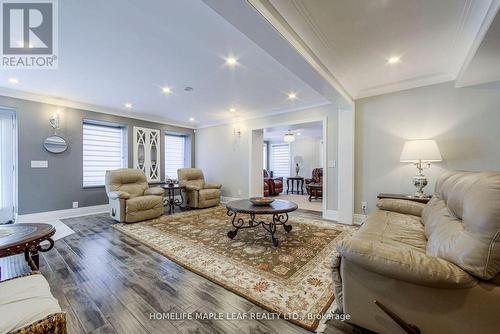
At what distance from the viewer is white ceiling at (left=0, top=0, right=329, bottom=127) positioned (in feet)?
6.49

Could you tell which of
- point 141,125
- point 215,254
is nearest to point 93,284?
point 215,254

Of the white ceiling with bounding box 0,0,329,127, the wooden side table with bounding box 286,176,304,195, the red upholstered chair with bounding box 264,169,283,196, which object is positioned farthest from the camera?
the wooden side table with bounding box 286,176,304,195

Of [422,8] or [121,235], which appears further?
[121,235]

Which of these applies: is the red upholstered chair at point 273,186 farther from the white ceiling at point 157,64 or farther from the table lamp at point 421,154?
the table lamp at point 421,154

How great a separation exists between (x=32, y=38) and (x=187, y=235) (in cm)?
306

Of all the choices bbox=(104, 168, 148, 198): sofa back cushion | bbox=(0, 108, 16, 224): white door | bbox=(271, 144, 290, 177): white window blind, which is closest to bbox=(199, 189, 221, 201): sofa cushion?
bbox=(104, 168, 148, 198): sofa back cushion

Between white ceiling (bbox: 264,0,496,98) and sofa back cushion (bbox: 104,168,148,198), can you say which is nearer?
white ceiling (bbox: 264,0,496,98)

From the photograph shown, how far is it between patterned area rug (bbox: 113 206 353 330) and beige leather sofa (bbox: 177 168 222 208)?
39.8 inches

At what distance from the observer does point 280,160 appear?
9.98 metres

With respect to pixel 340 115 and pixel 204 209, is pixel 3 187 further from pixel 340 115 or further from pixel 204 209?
pixel 340 115

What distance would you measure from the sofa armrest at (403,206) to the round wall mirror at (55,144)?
5966mm

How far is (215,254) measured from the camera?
8.41 feet

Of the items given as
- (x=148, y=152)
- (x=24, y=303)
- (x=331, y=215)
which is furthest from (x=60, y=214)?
(x=331, y=215)

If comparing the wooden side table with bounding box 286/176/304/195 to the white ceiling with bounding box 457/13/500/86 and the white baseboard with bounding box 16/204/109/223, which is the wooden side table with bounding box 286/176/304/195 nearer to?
the white ceiling with bounding box 457/13/500/86
